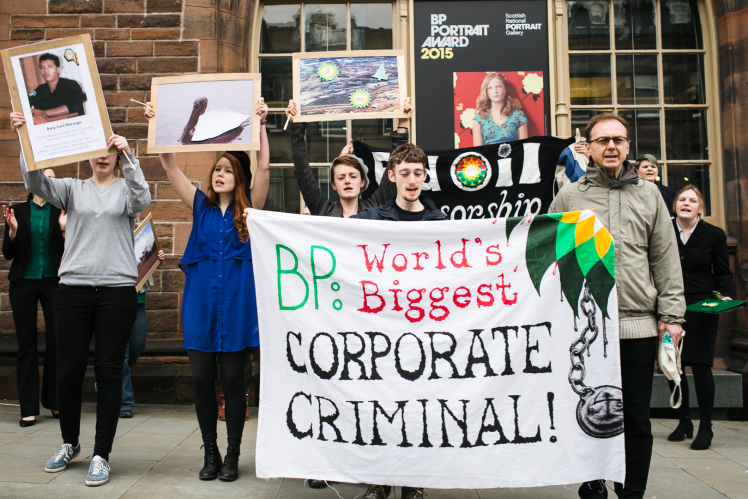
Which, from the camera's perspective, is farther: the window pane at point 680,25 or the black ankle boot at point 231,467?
the window pane at point 680,25

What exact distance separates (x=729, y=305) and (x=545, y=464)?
7.87ft

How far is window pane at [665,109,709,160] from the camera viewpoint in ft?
21.9

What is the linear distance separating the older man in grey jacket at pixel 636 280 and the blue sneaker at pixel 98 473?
2.66m

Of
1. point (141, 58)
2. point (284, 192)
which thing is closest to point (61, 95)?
point (141, 58)

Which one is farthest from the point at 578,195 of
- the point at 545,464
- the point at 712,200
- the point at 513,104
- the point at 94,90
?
the point at 712,200

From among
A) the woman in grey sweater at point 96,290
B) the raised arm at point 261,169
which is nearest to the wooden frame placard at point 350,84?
the raised arm at point 261,169

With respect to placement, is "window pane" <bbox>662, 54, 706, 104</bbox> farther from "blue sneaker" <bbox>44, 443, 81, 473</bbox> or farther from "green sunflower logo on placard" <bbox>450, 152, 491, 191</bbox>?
"blue sneaker" <bbox>44, 443, 81, 473</bbox>

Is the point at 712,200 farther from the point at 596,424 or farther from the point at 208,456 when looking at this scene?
the point at 208,456

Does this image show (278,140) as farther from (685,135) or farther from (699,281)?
(685,135)

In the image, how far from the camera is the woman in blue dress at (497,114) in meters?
6.46

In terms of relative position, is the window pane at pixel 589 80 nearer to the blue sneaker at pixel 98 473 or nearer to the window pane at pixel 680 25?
the window pane at pixel 680 25

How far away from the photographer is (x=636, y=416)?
3045 millimetres

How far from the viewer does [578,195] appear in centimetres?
327

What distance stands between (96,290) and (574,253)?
2.75 m
